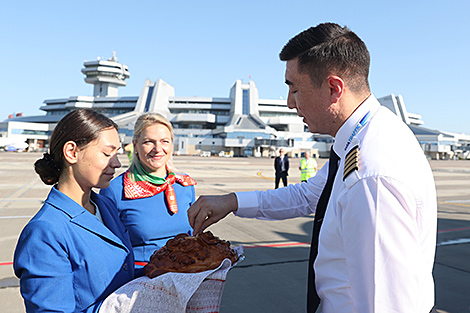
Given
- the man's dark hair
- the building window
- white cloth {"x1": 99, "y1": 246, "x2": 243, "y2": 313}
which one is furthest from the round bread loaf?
the building window

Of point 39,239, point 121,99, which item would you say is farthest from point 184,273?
point 121,99

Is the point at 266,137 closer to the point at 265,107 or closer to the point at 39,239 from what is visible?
the point at 265,107

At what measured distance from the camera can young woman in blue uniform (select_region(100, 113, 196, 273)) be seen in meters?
2.81

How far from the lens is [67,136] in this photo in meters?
1.89

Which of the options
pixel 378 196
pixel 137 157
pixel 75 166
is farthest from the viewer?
pixel 137 157

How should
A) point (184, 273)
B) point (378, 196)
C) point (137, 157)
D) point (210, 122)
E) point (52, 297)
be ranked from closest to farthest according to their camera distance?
1. point (378, 196)
2. point (52, 297)
3. point (184, 273)
4. point (137, 157)
5. point (210, 122)

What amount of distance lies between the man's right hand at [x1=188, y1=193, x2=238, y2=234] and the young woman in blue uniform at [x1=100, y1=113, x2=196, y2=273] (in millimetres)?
947

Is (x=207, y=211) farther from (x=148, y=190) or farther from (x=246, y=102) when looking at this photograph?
(x=246, y=102)

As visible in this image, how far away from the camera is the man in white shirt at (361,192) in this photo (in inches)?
39.7

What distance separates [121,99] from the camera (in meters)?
96.4

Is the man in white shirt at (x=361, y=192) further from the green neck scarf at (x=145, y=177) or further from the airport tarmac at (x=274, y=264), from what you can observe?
the airport tarmac at (x=274, y=264)

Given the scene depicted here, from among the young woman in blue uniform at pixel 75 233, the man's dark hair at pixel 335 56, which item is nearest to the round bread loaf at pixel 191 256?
the young woman in blue uniform at pixel 75 233

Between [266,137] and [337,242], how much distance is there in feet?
244

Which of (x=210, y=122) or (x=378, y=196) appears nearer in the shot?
(x=378, y=196)
